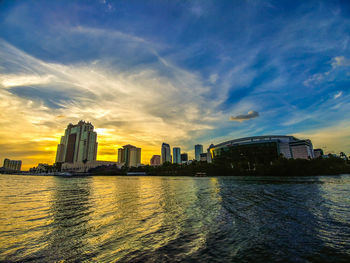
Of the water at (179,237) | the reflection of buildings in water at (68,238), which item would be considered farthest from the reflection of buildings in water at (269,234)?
the reflection of buildings in water at (68,238)

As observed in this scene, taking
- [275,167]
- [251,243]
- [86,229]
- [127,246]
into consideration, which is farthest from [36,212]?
[275,167]

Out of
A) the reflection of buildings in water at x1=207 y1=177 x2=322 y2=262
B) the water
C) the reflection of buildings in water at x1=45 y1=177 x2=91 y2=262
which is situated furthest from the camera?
the reflection of buildings in water at x1=207 y1=177 x2=322 y2=262

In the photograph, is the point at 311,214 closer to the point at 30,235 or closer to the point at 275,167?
the point at 30,235

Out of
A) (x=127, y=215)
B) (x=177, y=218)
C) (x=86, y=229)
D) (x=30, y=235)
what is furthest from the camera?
(x=127, y=215)

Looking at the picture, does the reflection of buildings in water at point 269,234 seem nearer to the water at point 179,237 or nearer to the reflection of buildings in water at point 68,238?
the water at point 179,237

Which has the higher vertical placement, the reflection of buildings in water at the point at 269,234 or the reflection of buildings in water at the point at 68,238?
the reflection of buildings in water at the point at 68,238

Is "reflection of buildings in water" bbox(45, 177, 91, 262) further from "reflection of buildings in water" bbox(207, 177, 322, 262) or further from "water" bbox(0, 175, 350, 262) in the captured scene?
"reflection of buildings in water" bbox(207, 177, 322, 262)

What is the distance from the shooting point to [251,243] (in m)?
11.0

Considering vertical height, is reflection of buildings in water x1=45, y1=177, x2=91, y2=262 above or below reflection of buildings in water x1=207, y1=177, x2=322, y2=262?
above

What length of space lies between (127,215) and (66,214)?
641 cm

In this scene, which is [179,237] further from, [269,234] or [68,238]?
[68,238]

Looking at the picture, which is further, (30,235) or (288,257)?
(30,235)

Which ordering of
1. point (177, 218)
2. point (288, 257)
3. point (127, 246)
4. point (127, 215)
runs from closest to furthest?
point (288, 257) → point (127, 246) → point (177, 218) → point (127, 215)

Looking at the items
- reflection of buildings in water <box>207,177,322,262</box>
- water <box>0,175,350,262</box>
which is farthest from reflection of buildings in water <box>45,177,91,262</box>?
reflection of buildings in water <box>207,177,322,262</box>
